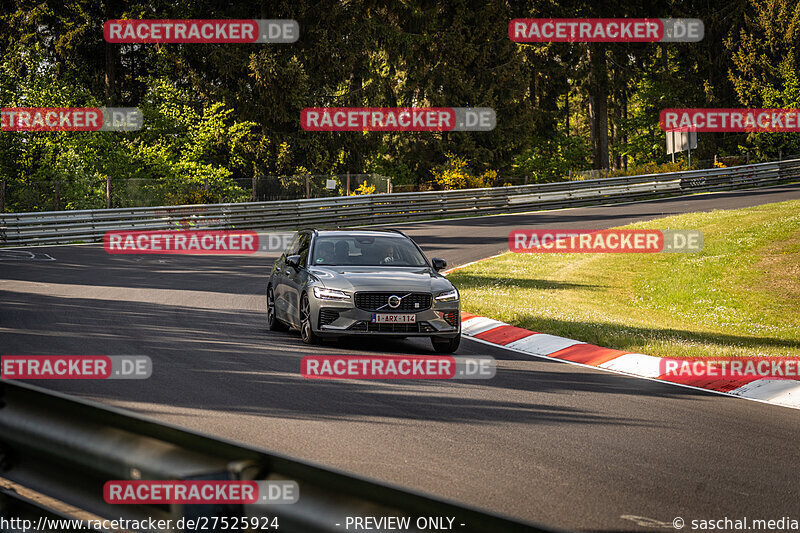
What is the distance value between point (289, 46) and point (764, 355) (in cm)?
4084

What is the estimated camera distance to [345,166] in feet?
165

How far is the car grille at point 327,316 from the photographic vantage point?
12.3 meters

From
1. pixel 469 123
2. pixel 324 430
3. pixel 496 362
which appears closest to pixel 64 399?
pixel 324 430

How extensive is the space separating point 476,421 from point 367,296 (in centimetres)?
431

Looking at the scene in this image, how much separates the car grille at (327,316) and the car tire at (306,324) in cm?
22

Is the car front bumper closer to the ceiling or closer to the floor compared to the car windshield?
closer to the floor

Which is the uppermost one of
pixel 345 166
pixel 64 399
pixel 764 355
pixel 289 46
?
pixel 289 46

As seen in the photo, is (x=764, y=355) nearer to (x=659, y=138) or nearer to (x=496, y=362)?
(x=496, y=362)

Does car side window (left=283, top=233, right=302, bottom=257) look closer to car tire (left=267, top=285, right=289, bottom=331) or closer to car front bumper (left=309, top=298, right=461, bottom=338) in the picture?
car tire (left=267, top=285, right=289, bottom=331)

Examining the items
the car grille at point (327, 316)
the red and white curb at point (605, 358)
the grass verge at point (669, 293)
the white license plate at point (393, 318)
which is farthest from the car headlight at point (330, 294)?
the grass verge at point (669, 293)

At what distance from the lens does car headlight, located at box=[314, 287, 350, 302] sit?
12.3 metres

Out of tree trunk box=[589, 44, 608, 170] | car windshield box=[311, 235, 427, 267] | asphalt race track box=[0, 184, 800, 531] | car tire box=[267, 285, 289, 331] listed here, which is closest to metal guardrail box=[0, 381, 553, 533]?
asphalt race track box=[0, 184, 800, 531]

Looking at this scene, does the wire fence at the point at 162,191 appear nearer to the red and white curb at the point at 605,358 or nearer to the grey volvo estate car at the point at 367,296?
the red and white curb at the point at 605,358

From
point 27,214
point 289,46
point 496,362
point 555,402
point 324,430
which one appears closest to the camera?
point 324,430
